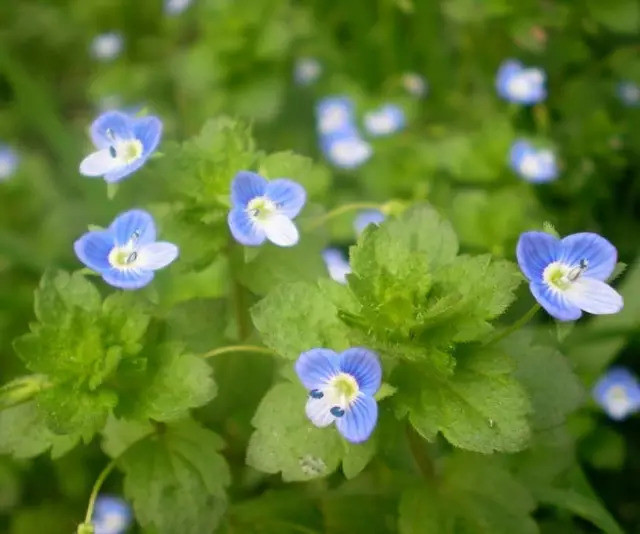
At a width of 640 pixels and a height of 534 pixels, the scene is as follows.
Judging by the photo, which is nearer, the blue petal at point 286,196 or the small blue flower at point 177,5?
the blue petal at point 286,196

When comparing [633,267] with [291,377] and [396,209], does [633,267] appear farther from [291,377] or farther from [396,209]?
[291,377]

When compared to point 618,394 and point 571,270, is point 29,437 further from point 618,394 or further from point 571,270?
point 618,394

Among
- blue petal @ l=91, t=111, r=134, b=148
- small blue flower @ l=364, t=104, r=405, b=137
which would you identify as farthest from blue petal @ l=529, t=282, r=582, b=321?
small blue flower @ l=364, t=104, r=405, b=137

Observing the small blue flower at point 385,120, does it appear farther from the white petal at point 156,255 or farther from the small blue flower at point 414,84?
the white petal at point 156,255

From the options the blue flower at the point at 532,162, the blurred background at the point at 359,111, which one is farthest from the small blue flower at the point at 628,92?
the blue flower at the point at 532,162

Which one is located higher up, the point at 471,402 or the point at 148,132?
the point at 148,132

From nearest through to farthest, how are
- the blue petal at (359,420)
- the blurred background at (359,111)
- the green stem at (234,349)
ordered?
the blue petal at (359,420), the green stem at (234,349), the blurred background at (359,111)

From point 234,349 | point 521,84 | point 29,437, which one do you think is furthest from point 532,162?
point 29,437

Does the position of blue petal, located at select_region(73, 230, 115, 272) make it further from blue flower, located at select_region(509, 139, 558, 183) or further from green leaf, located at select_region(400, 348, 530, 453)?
blue flower, located at select_region(509, 139, 558, 183)
